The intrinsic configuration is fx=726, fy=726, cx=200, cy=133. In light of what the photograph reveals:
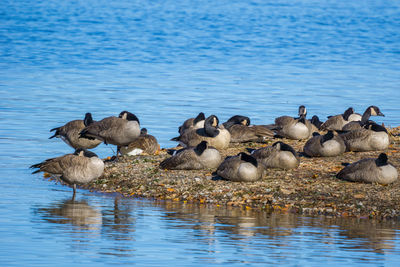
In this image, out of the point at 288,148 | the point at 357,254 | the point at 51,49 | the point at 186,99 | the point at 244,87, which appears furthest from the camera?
the point at 51,49

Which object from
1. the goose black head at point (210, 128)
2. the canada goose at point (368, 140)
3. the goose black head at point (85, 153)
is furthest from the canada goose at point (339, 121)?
the goose black head at point (85, 153)

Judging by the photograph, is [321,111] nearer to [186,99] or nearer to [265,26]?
[186,99]

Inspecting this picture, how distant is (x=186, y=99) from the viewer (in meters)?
31.7

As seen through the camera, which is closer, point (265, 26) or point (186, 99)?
point (186, 99)

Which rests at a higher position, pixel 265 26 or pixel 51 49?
Answer: pixel 265 26

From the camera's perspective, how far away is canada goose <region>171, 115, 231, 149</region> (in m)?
19.8

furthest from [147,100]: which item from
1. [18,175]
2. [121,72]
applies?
[18,175]

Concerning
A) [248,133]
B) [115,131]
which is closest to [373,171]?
[248,133]

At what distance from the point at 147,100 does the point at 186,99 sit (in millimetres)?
1720

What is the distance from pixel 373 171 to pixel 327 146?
2613 millimetres

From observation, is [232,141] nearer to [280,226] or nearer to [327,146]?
[327,146]

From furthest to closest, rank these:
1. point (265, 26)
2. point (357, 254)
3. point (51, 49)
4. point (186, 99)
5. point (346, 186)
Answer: point (265, 26), point (51, 49), point (186, 99), point (346, 186), point (357, 254)

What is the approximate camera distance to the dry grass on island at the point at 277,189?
1473 cm

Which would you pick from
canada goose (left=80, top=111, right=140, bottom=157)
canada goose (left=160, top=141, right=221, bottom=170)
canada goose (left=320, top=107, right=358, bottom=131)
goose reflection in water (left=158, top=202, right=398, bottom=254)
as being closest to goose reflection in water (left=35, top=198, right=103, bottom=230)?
goose reflection in water (left=158, top=202, right=398, bottom=254)
